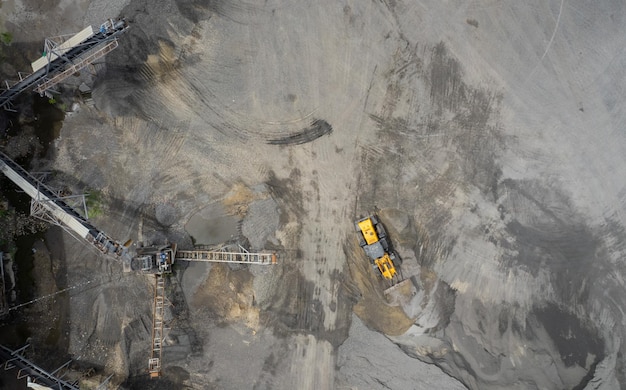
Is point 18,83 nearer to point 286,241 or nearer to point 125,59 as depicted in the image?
point 125,59

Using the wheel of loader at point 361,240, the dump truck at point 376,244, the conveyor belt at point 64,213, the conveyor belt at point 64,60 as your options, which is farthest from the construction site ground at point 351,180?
the conveyor belt at point 64,213

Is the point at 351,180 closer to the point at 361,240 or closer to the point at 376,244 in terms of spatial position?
the point at 361,240

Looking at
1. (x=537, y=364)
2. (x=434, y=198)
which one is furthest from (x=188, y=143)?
(x=537, y=364)

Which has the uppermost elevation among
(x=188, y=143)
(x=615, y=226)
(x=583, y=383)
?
(x=188, y=143)

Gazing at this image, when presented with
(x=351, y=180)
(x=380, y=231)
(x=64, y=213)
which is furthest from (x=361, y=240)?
(x=64, y=213)

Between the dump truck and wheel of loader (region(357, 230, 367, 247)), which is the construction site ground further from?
the dump truck

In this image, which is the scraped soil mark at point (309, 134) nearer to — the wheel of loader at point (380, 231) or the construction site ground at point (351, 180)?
the construction site ground at point (351, 180)
